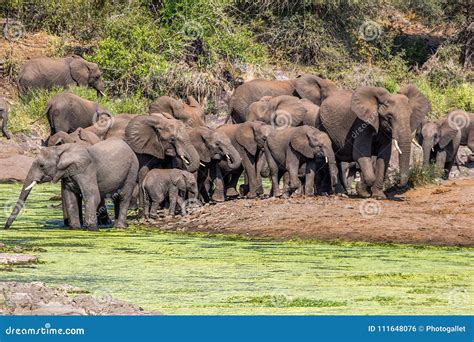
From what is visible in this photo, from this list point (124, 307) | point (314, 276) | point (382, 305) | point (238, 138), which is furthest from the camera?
point (238, 138)

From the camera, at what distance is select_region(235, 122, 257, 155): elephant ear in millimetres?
24281

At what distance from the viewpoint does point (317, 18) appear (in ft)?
136

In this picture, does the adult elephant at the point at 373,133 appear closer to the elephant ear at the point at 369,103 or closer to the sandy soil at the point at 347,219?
the elephant ear at the point at 369,103

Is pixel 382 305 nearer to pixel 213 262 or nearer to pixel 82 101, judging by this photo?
pixel 213 262

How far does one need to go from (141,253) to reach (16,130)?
15235 millimetres

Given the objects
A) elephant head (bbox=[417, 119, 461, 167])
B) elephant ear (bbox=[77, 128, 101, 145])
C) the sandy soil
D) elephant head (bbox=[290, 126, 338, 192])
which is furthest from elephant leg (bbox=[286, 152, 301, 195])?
elephant head (bbox=[417, 119, 461, 167])

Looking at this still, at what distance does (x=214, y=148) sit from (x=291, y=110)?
10.3ft

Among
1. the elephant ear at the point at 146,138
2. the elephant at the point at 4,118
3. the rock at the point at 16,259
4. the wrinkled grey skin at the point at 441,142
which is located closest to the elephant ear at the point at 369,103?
the elephant ear at the point at 146,138

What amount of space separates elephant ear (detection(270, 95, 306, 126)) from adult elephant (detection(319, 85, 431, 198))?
1955 millimetres

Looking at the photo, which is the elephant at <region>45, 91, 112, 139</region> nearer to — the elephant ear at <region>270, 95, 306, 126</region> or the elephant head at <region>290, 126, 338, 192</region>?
the elephant ear at <region>270, 95, 306, 126</region>

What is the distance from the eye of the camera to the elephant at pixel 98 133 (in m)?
22.3

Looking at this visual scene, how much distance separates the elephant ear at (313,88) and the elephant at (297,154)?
5985 millimetres

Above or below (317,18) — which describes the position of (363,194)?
below

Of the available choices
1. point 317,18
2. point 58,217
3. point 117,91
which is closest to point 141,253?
point 58,217
